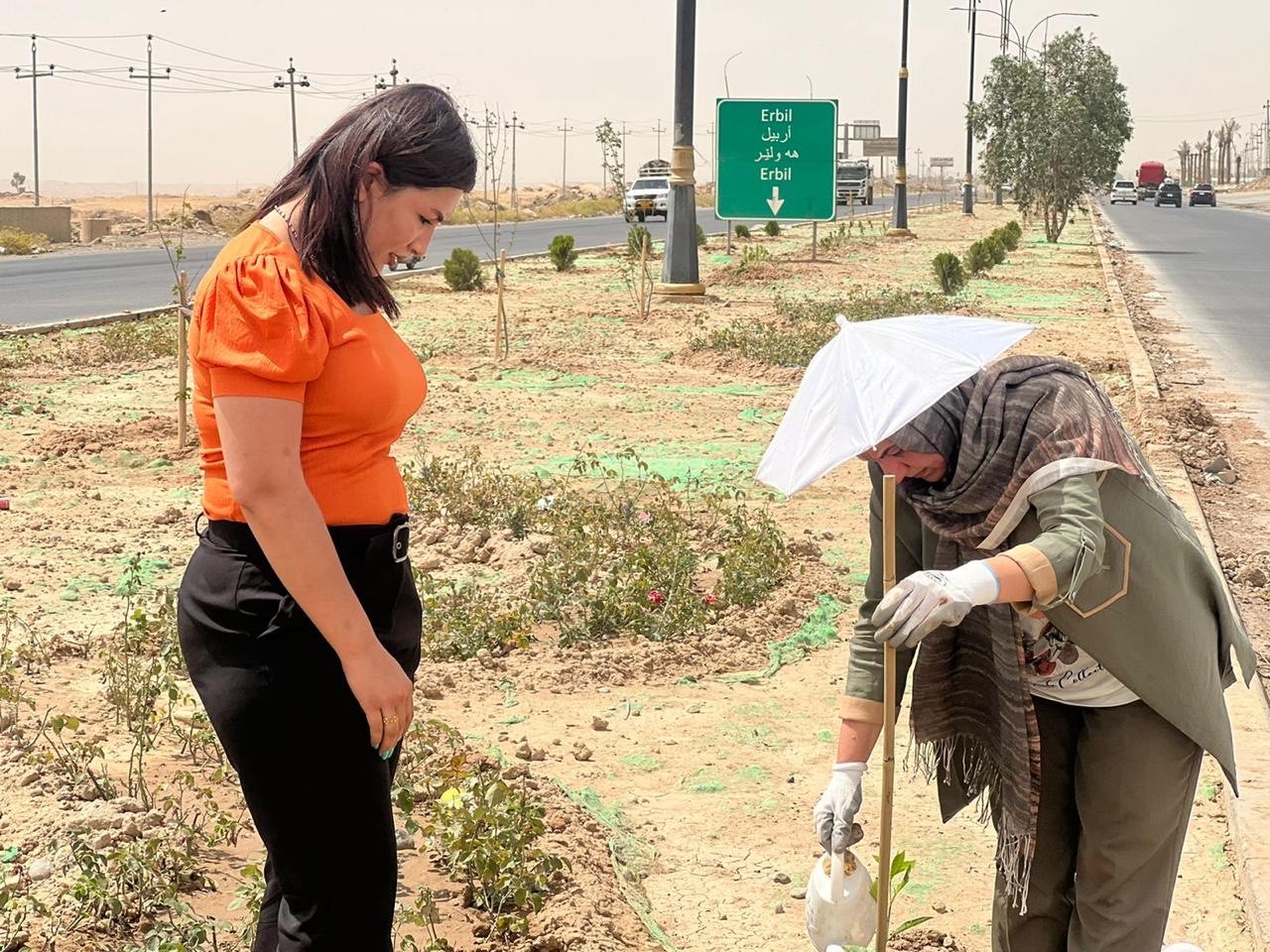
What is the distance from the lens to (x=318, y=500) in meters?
2.12

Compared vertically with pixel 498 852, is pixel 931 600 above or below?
above

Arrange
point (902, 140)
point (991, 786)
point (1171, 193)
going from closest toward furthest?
point (991, 786) → point (902, 140) → point (1171, 193)

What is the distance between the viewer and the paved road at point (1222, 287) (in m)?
12.8

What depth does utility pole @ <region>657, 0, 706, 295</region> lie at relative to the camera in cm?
1692

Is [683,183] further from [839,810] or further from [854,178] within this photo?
[854,178]

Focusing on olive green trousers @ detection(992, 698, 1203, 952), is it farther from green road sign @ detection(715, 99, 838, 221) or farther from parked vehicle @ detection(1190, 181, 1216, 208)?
parked vehicle @ detection(1190, 181, 1216, 208)

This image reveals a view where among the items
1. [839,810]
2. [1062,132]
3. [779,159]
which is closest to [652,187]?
[1062,132]

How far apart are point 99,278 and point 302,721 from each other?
22053 millimetres

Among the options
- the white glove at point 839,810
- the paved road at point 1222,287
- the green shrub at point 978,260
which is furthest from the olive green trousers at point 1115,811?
the green shrub at point 978,260

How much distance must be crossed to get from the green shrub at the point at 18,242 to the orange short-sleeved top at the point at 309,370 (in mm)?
31205

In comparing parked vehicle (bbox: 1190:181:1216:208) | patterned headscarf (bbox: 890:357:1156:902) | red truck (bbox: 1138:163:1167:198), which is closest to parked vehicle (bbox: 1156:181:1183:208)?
parked vehicle (bbox: 1190:181:1216:208)

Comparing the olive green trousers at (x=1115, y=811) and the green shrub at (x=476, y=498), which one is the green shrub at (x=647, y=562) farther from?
the olive green trousers at (x=1115, y=811)

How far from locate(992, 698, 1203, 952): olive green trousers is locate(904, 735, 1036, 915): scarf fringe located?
0.22 feet

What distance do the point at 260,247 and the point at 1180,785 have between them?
176 centimetres
